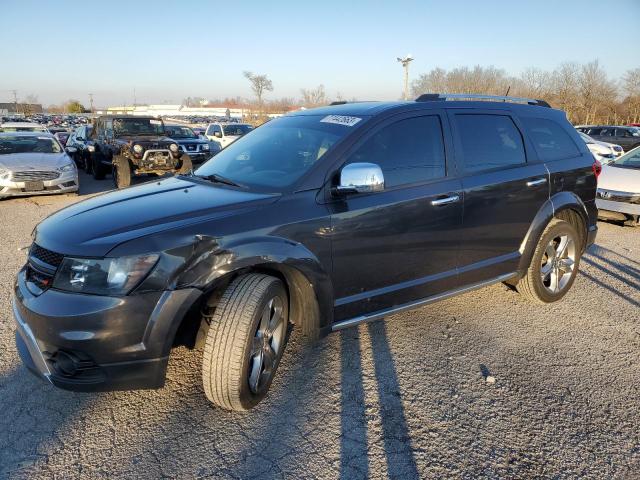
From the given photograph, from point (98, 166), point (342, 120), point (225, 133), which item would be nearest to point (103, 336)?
point (342, 120)

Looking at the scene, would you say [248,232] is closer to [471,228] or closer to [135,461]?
[135,461]

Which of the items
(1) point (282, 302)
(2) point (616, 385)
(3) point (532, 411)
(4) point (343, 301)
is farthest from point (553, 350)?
(1) point (282, 302)

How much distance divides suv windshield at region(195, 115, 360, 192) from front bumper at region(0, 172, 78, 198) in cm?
716

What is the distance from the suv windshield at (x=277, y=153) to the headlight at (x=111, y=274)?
3.11ft

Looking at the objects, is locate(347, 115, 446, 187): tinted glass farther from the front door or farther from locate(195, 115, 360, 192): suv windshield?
locate(195, 115, 360, 192): suv windshield

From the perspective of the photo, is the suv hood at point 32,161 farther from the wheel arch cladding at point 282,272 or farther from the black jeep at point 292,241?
the wheel arch cladding at point 282,272

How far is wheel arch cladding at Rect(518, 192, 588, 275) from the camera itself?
3.93 metres

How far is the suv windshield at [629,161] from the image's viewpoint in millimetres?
7986

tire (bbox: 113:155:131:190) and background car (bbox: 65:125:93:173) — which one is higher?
background car (bbox: 65:125:93:173)

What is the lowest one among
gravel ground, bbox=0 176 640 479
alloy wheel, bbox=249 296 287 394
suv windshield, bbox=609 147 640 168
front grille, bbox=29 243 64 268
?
gravel ground, bbox=0 176 640 479

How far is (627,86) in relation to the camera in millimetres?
41938

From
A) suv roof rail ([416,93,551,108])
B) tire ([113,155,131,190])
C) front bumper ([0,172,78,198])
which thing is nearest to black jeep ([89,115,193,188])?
tire ([113,155,131,190])

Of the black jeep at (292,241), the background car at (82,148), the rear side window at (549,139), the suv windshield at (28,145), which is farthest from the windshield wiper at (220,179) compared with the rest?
the background car at (82,148)

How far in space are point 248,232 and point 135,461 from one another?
130 centimetres
